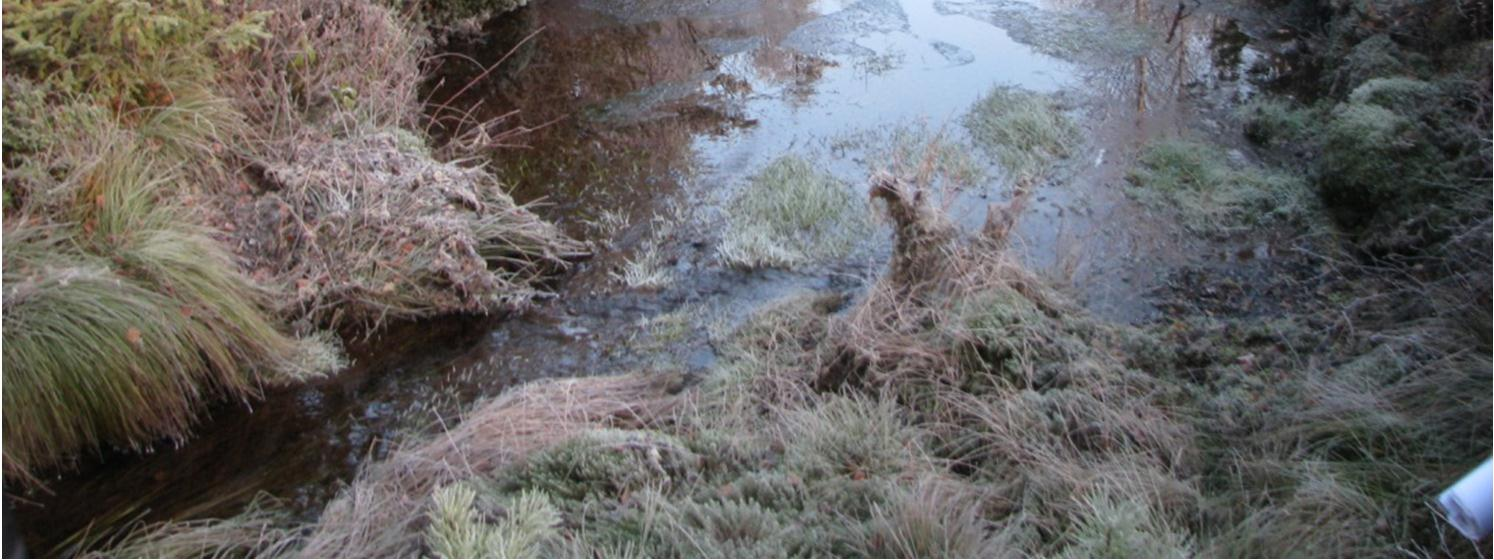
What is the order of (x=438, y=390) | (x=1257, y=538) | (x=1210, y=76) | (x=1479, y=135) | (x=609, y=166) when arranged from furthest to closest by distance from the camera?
1. (x=1210, y=76)
2. (x=609, y=166)
3. (x=1479, y=135)
4. (x=438, y=390)
5. (x=1257, y=538)

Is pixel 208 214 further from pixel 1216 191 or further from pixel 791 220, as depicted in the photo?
pixel 1216 191

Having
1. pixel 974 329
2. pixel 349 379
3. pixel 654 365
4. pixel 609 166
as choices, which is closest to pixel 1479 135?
pixel 974 329

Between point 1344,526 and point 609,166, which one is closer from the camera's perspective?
point 1344,526

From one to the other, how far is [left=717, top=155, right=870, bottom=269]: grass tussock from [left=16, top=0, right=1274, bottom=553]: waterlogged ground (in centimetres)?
12

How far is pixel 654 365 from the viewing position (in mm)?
5945

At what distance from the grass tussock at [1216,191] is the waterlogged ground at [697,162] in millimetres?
177

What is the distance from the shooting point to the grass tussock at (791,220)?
7.14m

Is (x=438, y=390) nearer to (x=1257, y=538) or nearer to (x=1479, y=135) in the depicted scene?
(x=1257, y=538)

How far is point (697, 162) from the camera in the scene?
28.6 feet

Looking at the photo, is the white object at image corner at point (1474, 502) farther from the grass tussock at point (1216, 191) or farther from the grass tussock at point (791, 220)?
the grass tussock at point (1216, 191)

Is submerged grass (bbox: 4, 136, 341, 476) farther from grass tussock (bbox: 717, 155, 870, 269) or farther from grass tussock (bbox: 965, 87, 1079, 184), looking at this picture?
grass tussock (bbox: 965, 87, 1079, 184)

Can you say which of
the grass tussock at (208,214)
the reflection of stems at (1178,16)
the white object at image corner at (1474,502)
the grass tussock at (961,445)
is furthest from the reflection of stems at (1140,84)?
the white object at image corner at (1474,502)

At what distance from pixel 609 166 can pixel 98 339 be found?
4.18m

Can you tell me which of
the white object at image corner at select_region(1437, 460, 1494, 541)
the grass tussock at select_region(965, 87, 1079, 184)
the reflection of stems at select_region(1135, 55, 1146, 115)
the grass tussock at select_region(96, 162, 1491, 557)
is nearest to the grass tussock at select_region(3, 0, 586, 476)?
the grass tussock at select_region(96, 162, 1491, 557)
